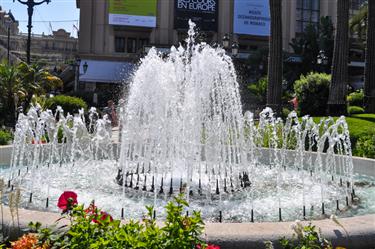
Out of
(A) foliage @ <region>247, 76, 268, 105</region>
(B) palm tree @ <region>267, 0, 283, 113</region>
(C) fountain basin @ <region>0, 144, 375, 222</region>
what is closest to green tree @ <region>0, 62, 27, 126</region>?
(B) palm tree @ <region>267, 0, 283, 113</region>

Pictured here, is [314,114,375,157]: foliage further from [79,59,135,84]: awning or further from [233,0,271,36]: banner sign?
[233,0,271,36]: banner sign

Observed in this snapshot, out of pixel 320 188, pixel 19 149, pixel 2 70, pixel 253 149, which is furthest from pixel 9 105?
pixel 320 188

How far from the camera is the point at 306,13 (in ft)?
184

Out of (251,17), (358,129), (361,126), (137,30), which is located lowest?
(358,129)

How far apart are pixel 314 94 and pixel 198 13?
30.2 m

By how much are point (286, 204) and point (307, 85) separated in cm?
1303

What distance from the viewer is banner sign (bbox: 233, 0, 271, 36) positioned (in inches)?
1890

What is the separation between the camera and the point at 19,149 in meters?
9.93

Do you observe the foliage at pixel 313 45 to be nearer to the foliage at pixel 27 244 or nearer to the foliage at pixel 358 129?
the foliage at pixel 358 129

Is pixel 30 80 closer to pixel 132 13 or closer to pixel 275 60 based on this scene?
pixel 275 60

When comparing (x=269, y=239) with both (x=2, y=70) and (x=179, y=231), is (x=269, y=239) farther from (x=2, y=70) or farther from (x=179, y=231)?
(x=2, y=70)

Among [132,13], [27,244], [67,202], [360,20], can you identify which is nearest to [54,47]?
[132,13]

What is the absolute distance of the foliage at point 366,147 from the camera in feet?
37.0

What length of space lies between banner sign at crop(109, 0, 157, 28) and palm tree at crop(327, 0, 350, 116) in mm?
30773
